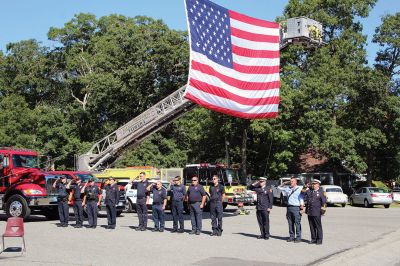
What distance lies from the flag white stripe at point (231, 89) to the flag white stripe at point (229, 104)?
40 cm

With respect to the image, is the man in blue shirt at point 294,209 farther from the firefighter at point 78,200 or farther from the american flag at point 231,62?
the firefighter at point 78,200

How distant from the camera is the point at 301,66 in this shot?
1796 inches

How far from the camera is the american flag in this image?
18.0 meters

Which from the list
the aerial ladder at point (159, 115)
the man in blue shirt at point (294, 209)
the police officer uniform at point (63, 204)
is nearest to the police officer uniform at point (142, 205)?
the police officer uniform at point (63, 204)

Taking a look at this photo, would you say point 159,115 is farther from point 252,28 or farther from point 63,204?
point 63,204

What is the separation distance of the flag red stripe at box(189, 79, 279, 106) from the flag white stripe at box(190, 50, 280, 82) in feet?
2.44

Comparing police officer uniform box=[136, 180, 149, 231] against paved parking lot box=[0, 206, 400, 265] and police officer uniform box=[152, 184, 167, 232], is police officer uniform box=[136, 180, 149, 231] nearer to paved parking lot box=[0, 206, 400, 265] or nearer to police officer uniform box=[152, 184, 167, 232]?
paved parking lot box=[0, 206, 400, 265]

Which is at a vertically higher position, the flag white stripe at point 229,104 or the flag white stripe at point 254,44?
the flag white stripe at point 254,44

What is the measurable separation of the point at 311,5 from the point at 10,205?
34.4m

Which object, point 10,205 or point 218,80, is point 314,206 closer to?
point 218,80

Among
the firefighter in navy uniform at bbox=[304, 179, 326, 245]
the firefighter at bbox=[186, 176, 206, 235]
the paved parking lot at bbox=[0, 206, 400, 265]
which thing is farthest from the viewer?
the firefighter at bbox=[186, 176, 206, 235]

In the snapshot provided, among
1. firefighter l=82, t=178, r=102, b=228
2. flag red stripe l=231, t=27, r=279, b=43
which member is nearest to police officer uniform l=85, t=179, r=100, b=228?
firefighter l=82, t=178, r=102, b=228

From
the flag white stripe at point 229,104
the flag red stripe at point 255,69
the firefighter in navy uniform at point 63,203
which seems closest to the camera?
the flag white stripe at point 229,104

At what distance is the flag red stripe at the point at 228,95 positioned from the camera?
17.8 m
